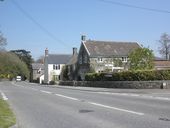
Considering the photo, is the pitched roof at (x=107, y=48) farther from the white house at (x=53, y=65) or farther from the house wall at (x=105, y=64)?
the white house at (x=53, y=65)

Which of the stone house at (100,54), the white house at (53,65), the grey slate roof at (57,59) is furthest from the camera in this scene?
the grey slate roof at (57,59)

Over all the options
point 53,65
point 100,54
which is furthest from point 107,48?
point 53,65

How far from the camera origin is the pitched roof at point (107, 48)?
77.4m

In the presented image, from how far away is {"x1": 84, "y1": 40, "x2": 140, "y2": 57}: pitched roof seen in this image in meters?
77.4

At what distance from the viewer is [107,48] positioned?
7969cm

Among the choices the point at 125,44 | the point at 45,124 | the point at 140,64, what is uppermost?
the point at 125,44

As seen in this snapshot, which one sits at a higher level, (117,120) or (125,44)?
(125,44)

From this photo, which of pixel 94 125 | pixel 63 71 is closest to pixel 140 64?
pixel 63 71

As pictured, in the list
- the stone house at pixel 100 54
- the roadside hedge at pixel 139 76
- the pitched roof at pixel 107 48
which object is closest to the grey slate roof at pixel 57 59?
the stone house at pixel 100 54

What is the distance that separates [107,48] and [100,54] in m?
3.64

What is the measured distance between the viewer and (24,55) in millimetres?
173625

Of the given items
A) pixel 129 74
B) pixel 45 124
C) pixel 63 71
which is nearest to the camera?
pixel 45 124

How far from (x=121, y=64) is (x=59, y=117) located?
176ft

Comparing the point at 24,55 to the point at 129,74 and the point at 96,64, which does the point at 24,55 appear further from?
the point at 129,74
